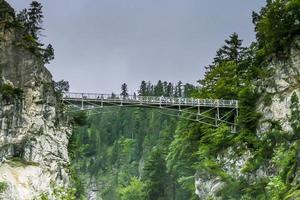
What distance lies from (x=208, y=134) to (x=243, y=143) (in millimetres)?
5252

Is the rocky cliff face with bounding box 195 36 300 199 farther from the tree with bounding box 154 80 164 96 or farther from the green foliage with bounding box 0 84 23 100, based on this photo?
the tree with bounding box 154 80 164 96

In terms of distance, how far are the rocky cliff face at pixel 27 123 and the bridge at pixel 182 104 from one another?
459cm

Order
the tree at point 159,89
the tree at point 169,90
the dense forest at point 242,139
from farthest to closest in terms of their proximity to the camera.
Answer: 1. the tree at point 169,90
2. the tree at point 159,89
3. the dense forest at point 242,139

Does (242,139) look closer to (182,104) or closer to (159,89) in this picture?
(182,104)

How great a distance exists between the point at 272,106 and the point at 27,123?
25245mm

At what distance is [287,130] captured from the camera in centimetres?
5388

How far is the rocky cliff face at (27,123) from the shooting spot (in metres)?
46.9

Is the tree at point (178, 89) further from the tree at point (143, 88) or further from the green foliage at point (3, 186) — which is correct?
the green foliage at point (3, 186)

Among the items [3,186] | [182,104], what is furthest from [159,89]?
[3,186]

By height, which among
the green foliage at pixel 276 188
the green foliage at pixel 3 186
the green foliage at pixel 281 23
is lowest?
the green foliage at pixel 276 188

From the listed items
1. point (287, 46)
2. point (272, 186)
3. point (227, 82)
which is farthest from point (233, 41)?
point (272, 186)

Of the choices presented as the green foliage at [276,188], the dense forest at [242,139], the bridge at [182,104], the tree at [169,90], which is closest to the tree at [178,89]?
the tree at [169,90]

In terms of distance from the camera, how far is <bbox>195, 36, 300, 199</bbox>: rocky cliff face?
55.5 m

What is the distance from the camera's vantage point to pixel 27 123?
5038 cm
